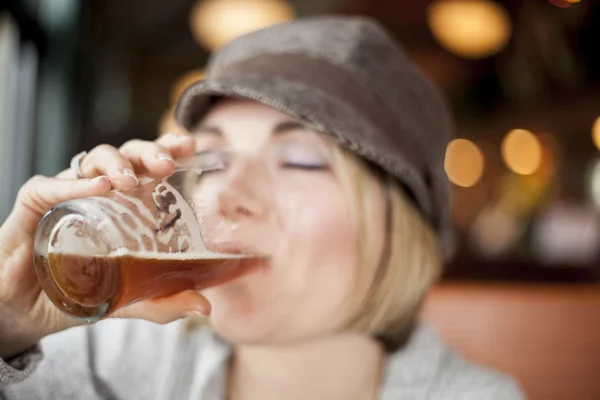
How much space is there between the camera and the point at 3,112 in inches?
28.1

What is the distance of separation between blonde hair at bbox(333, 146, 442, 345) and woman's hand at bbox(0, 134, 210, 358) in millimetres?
229

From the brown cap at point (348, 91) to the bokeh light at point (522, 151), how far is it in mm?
2360

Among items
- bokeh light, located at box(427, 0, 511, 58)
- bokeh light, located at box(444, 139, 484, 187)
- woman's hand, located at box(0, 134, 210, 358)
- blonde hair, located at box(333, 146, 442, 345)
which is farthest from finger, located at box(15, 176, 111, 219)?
bokeh light, located at box(444, 139, 484, 187)

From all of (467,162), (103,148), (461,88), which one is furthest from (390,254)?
(467,162)

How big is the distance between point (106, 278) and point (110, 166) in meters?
0.09

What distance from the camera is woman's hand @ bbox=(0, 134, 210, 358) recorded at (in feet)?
1.49

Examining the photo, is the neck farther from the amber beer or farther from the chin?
the amber beer

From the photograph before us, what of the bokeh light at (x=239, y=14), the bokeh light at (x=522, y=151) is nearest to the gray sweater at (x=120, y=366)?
the bokeh light at (x=239, y=14)

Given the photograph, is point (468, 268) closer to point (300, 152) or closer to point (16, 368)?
point (300, 152)

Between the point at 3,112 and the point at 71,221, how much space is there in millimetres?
393

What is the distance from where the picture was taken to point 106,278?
376mm

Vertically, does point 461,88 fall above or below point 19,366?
below

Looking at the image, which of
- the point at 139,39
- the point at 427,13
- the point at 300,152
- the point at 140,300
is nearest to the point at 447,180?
the point at 300,152

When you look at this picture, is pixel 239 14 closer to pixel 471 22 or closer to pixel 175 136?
pixel 471 22
